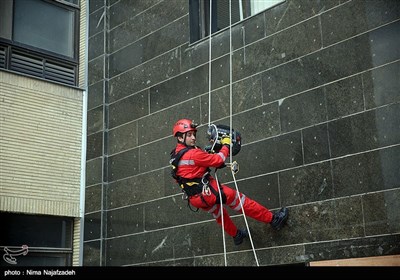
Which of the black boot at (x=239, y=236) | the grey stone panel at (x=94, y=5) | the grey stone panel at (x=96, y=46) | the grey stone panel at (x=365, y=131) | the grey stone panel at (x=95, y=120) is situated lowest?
the black boot at (x=239, y=236)

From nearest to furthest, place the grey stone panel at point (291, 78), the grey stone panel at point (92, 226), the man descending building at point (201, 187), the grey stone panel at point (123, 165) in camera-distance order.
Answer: the man descending building at point (201, 187) < the grey stone panel at point (291, 78) < the grey stone panel at point (123, 165) < the grey stone panel at point (92, 226)

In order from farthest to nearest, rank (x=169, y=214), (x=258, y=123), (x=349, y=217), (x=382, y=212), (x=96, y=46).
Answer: (x=96, y=46), (x=169, y=214), (x=258, y=123), (x=349, y=217), (x=382, y=212)

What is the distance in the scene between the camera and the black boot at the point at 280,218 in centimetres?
733

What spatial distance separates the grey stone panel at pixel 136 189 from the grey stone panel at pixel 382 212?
317 cm

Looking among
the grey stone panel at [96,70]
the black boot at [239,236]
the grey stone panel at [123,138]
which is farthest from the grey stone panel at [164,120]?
the black boot at [239,236]

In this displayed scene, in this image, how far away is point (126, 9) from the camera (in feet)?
33.9

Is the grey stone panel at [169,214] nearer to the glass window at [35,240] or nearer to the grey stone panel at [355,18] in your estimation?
the glass window at [35,240]

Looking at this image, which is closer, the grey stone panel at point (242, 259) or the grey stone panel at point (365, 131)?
the grey stone panel at point (365, 131)

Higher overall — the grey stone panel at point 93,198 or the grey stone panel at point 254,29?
the grey stone panel at point 254,29

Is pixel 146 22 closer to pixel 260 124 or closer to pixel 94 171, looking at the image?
pixel 94 171

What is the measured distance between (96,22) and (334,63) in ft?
15.7

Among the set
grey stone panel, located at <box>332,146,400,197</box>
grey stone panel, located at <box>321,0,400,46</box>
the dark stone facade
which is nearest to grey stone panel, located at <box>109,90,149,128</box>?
the dark stone facade

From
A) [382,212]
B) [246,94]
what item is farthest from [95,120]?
[382,212]

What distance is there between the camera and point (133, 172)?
377 inches
